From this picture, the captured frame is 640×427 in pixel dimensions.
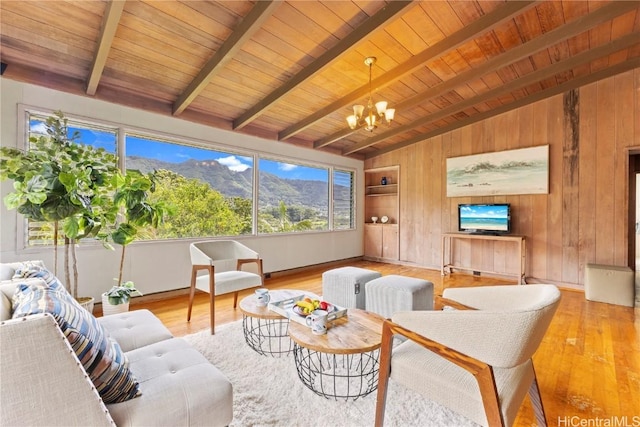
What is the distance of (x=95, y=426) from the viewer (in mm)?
915

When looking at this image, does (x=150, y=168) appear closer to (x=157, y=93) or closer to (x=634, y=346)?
(x=157, y=93)

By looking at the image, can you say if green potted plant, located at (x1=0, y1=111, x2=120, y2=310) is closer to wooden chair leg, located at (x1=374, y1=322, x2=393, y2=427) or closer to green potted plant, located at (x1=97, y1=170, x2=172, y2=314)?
green potted plant, located at (x1=97, y1=170, x2=172, y2=314)

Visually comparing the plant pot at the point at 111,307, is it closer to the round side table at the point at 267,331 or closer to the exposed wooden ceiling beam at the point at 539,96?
the round side table at the point at 267,331

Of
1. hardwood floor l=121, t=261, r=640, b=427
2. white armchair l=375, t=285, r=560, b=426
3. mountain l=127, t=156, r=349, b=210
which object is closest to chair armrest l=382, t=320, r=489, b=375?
white armchair l=375, t=285, r=560, b=426

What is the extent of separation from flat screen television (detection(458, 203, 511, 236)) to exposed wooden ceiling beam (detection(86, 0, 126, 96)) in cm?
525

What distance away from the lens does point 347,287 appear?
2.99 metres

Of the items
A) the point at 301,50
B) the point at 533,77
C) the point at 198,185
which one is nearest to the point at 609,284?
the point at 533,77

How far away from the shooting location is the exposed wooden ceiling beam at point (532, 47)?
2682 millimetres

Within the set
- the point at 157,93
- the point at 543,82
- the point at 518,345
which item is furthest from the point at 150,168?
the point at 543,82

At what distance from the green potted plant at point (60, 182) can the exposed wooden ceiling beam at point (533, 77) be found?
4571mm

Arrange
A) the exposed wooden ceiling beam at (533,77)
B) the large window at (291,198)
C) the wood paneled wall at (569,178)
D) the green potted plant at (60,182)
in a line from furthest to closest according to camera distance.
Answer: the large window at (291,198) → the wood paneled wall at (569,178) → the exposed wooden ceiling beam at (533,77) → the green potted plant at (60,182)

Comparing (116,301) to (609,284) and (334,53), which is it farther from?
(609,284)

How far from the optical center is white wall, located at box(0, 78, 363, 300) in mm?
2758

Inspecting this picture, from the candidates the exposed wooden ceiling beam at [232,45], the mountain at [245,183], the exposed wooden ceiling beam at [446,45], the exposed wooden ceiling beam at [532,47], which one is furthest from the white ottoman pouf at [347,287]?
the exposed wooden ceiling beam at [532,47]
